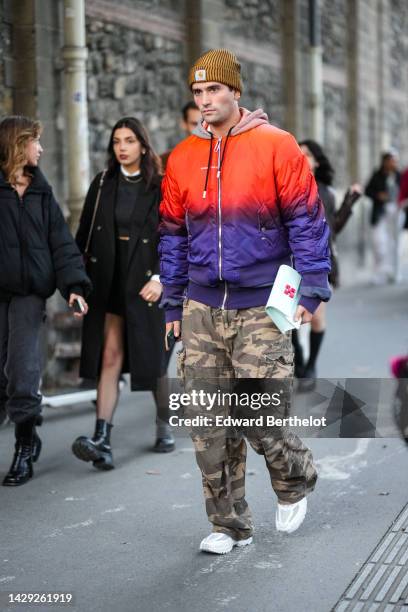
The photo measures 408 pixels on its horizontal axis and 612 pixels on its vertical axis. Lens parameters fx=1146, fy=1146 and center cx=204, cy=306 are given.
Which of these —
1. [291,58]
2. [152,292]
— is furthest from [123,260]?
[291,58]

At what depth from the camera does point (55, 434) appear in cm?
695

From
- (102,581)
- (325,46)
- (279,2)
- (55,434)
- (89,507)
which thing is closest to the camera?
(102,581)

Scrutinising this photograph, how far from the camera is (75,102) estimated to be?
27.1 ft

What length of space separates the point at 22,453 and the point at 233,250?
6.53 ft

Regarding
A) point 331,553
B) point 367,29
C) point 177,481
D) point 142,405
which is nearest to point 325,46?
point 367,29

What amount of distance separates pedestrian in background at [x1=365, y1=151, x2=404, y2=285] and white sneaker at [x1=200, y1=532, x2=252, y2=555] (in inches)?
453

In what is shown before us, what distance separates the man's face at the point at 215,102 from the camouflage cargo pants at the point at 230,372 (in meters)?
0.74

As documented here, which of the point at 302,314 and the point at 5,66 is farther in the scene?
the point at 5,66

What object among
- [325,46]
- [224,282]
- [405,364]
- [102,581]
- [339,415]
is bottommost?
[102,581]

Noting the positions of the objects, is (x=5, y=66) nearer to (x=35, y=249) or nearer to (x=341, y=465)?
(x=35, y=249)

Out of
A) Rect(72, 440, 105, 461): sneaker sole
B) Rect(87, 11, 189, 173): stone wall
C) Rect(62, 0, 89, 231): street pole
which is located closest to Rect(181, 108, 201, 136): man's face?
Rect(62, 0, 89, 231): street pole

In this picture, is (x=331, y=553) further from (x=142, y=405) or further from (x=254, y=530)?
(x=142, y=405)

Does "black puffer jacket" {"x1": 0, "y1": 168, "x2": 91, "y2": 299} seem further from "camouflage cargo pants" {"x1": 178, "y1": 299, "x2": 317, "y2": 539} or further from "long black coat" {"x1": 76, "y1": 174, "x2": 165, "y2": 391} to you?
"camouflage cargo pants" {"x1": 178, "y1": 299, "x2": 317, "y2": 539}

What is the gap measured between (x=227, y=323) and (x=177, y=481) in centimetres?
154
